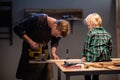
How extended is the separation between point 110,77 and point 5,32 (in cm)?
224

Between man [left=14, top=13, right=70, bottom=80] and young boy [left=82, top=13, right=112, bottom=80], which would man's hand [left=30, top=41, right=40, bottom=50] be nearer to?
man [left=14, top=13, right=70, bottom=80]

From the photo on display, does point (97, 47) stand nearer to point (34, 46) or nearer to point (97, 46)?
point (97, 46)

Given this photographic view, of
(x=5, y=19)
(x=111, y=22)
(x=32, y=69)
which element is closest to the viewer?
(x=32, y=69)

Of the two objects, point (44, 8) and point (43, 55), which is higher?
point (44, 8)

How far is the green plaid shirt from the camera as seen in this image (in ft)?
9.67

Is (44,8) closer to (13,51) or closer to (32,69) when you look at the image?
(13,51)

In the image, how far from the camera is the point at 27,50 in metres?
3.20

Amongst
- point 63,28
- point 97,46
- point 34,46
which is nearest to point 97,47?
point 97,46

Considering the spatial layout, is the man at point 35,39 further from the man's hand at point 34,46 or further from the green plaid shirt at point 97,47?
the green plaid shirt at point 97,47

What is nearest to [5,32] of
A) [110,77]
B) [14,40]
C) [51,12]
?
[14,40]

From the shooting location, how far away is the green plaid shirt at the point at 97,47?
2.95 m

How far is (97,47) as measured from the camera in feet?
9.70

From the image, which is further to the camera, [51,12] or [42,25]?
[51,12]

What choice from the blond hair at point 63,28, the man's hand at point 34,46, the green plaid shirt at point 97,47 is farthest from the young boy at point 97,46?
the man's hand at point 34,46
